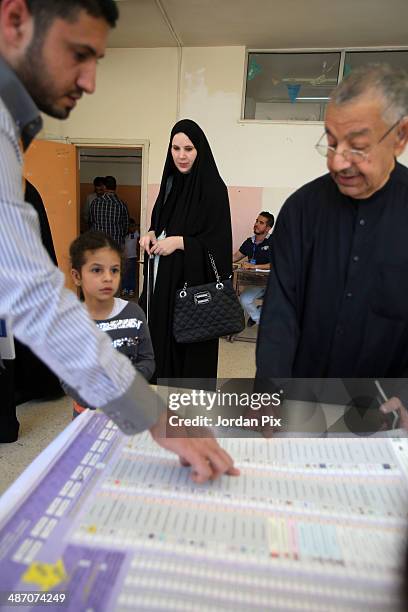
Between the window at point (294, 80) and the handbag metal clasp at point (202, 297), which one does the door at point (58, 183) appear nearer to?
the window at point (294, 80)

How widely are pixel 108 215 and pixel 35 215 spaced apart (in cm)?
420

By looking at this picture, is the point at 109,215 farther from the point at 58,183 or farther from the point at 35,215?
the point at 35,215

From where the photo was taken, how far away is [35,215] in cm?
57

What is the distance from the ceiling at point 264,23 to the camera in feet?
10.8

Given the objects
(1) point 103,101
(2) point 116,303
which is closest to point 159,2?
(1) point 103,101

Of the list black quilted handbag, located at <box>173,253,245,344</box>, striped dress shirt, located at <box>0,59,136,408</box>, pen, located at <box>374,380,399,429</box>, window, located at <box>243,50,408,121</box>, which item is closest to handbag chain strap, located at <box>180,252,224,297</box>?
black quilted handbag, located at <box>173,253,245,344</box>

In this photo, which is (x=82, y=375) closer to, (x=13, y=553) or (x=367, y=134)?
(x=13, y=553)

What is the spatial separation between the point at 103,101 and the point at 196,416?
409 cm

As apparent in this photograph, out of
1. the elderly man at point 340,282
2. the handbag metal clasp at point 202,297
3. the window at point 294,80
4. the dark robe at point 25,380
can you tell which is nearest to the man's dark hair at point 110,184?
the window at point 294,80

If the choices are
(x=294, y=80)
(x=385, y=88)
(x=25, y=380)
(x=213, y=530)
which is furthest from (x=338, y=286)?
(x=294, y=80)

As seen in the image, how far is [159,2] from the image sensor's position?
322 centimetres

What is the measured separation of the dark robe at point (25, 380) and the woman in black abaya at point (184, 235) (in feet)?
1.64

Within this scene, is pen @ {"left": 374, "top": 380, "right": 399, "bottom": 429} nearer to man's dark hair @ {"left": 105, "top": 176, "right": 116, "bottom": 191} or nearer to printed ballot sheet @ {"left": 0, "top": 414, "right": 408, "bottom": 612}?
printed ballot sheet @ {"left": 0, "top": 414, "right": 408, "bottom": 612}

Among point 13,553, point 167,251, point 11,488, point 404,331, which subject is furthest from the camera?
point 167,251
